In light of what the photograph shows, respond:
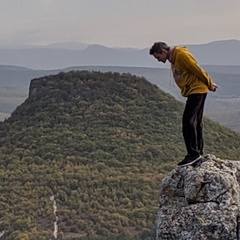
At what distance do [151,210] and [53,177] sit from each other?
301 inches

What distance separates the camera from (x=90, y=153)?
145 ft

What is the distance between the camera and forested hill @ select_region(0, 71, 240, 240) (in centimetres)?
3353

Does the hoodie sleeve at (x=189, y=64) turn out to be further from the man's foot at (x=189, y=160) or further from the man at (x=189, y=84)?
the man's foot at (x=189, y=160)

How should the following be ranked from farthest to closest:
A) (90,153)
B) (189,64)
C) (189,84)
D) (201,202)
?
(90,153) < (189,84) < (189,64) < (201,202)

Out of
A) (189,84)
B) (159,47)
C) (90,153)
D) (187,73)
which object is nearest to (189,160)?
(189,84)

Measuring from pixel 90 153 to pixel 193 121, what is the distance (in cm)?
3412

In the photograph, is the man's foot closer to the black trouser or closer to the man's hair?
the black trouser

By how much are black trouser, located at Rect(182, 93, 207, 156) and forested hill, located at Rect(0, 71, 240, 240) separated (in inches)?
699

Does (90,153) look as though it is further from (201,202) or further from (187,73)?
(201,202)

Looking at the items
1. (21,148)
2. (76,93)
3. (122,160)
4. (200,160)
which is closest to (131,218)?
(122,160)

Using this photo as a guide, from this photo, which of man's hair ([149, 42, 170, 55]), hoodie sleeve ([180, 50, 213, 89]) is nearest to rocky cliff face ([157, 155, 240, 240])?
hoodie sleeve ([180, 50, 213, 89])

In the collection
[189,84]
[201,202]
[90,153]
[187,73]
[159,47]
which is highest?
[159,47]

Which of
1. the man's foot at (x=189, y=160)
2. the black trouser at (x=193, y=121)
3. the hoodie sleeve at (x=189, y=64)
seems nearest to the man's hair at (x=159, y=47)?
the hoodie sleeve at (x=189, y=64)

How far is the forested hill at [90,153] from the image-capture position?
110 ft
